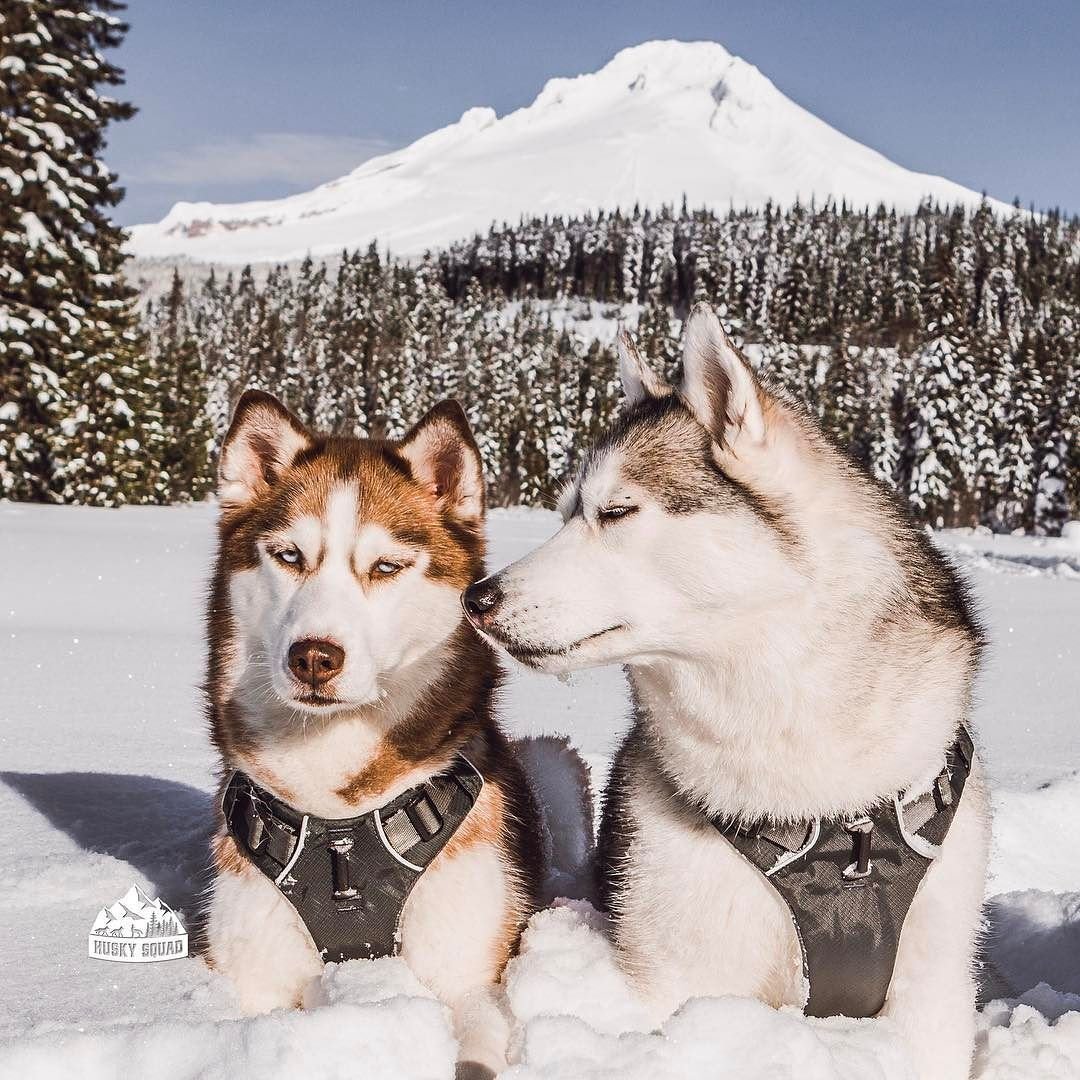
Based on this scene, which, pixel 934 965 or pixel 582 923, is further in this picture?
pixel 582 923

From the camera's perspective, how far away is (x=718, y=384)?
2525 millimetres

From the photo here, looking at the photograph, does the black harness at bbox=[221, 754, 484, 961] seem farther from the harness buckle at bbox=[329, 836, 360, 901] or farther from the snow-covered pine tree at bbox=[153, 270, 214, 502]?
the snow-covered pine tree at bbox=[153, 270, 214, 502]

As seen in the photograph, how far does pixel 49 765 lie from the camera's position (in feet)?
16.1

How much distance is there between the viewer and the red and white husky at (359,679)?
2764 millimetres

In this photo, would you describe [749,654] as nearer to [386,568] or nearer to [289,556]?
[386,568]

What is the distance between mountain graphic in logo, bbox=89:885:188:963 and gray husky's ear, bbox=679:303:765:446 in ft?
7.68

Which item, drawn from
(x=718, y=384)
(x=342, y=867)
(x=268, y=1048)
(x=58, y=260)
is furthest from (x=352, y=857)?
(x=58, y=260)

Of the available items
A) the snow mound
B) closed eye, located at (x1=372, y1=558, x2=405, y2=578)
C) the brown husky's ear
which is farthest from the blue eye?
the snow mound

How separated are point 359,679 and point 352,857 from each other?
1.89ft

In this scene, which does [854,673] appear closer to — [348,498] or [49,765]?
[348,498]

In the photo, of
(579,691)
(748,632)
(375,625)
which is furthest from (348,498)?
(579,691)

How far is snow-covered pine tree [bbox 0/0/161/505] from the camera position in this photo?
1847cm

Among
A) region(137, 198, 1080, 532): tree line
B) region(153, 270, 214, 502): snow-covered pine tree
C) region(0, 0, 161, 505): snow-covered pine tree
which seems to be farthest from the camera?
region(137, 198, 1080, 532): tree line

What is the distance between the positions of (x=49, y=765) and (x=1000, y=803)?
4974 mm
